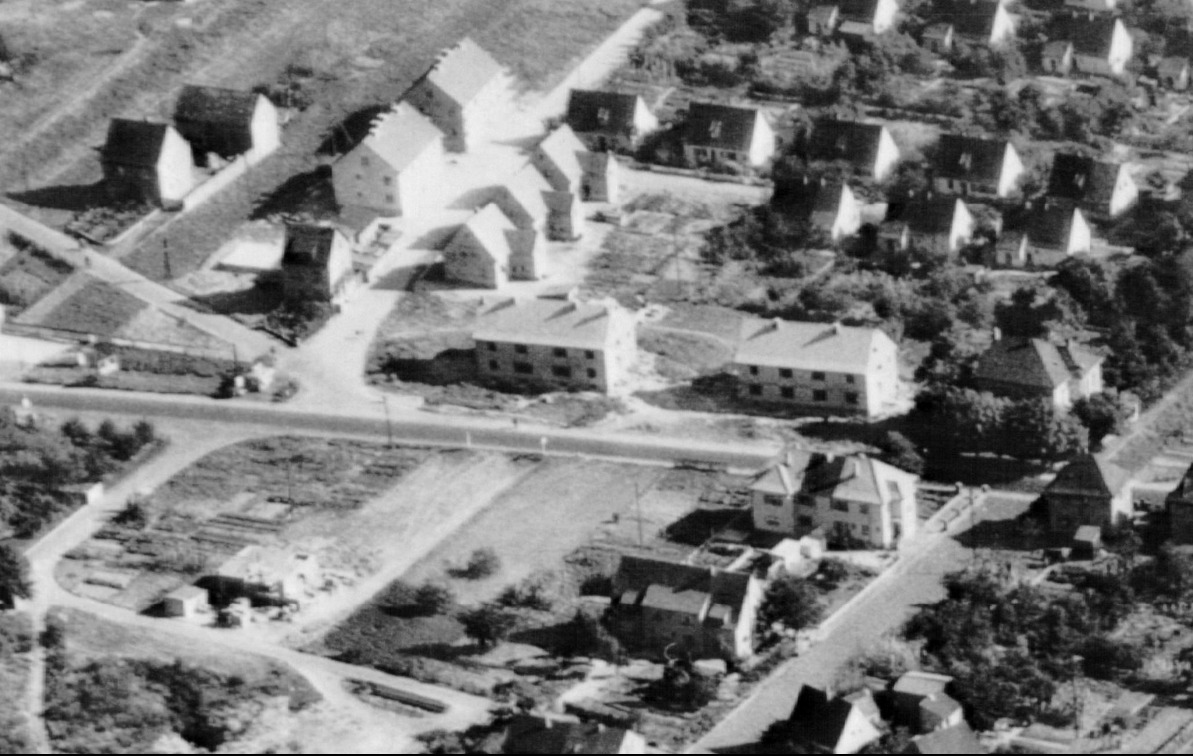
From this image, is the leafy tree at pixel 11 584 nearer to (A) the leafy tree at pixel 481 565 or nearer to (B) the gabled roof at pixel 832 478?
(A) the leafy tree at pixel 481 565

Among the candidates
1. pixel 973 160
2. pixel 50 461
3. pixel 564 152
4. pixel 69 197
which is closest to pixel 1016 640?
pixel 50 461

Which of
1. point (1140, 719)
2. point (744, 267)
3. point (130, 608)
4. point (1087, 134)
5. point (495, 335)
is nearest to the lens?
point (1140, 719)

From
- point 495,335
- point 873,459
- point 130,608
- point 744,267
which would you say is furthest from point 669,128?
point 130,608

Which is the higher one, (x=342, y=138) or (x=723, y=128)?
(x=723, y=128)

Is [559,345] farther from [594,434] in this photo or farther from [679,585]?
[679,585]

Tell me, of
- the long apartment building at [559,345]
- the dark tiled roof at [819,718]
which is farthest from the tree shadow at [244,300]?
the dark tiled roof at [819,718]

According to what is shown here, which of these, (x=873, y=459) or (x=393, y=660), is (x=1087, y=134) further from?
(x=393, y=660)

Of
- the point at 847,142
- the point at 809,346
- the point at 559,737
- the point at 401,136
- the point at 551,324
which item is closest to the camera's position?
the point at 559,737

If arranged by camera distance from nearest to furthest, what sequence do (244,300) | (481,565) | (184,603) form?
(184,603) < (481,565) < (244,300)
